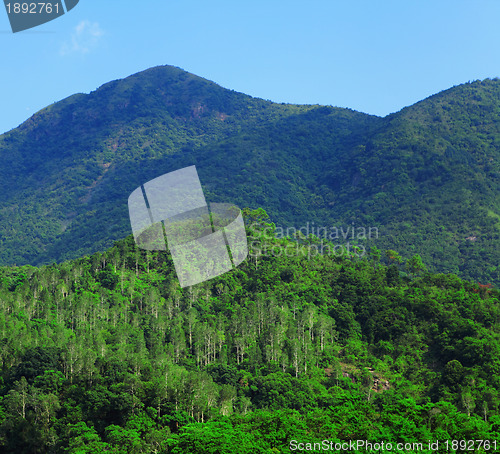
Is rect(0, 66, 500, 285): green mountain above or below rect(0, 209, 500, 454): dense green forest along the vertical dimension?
above

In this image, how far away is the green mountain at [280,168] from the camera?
321 ft

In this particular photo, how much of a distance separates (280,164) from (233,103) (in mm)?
58557

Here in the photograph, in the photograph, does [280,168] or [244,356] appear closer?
[244,356]

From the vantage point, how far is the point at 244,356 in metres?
46.5

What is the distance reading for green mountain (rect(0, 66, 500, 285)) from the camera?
97.9 metres

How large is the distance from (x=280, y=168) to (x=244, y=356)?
296 feet

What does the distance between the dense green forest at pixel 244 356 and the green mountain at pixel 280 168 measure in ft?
93.6

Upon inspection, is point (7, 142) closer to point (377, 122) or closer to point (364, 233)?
point (377, 122)

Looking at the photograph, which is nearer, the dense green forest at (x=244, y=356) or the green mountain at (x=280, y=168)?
the dense green forest at (x=244, y=356)

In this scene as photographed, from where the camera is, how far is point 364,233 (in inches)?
3900

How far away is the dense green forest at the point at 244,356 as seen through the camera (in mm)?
34000

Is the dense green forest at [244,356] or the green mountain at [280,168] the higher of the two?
the green mountain at [280,168]

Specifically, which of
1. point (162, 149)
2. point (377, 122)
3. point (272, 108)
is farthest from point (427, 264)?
point (272, 108)

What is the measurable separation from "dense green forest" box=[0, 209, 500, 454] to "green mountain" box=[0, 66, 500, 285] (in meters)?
28.5
